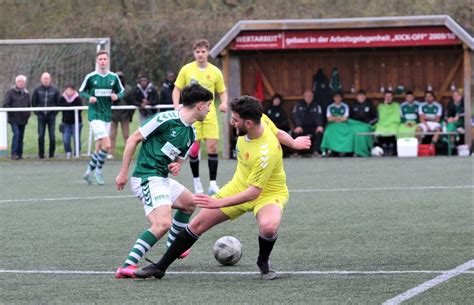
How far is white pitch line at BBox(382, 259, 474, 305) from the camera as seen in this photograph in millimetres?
6742

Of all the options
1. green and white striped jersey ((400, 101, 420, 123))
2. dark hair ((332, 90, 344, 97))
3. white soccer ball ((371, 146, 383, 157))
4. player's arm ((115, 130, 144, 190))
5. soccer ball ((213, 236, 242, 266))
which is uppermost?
dark hair ((332, 90, 344, 97))

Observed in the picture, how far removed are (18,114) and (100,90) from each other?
21.1 feet

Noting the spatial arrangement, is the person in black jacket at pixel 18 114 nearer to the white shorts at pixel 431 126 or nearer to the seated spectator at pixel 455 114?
the white shorts at pixel 431 126

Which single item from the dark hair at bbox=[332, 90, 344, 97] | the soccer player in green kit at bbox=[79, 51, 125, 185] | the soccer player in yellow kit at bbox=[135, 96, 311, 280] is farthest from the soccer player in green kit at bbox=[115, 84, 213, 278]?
the dark hair at bbox=[332, 90, 344, 97]

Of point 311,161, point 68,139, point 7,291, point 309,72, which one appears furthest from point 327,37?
point 7,291

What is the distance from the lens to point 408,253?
884cm

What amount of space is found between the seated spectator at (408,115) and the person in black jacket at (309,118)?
1.65 metres

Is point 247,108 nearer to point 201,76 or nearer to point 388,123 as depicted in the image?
point 201,76

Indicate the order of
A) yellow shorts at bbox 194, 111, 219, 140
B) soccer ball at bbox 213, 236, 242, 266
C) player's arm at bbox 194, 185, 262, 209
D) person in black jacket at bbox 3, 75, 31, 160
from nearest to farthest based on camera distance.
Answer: player's arm at bbox 194, 185, 262, 209, soccer ball at bbox 213, 236, 242, 266, yellow shorts at bbox 194, 111, 219, 140, person in black jacket at bbox 3, 75, 31, 160

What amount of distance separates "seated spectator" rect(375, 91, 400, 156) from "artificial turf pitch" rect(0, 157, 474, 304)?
209 inches

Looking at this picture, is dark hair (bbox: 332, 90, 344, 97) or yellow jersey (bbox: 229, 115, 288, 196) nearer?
yellow jersey (bbox: 229, 115, 288, 196)

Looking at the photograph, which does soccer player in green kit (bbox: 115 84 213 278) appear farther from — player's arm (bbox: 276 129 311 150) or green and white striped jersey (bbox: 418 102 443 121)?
green and white striped jersey (bbox: 418 102 443 121)

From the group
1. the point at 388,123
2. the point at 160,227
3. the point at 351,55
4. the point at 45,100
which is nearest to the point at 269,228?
the point at 160,227

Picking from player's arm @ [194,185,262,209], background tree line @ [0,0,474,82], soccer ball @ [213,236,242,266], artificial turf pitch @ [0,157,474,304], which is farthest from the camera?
background tree line @ [0,0,474,82]
